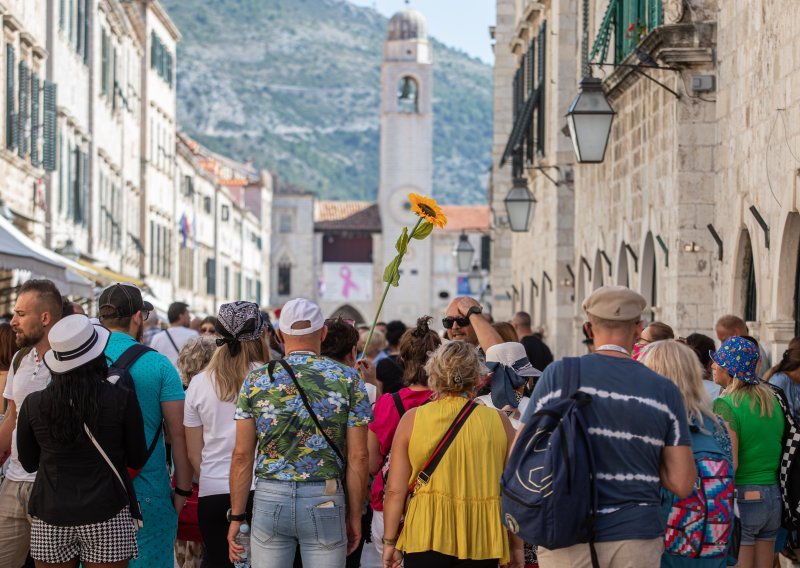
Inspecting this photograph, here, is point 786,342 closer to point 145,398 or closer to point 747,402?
point 747,402

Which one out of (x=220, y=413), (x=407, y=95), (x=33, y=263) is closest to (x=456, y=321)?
(x=220, y=413)

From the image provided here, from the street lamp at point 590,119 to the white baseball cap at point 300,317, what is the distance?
666 centimetres

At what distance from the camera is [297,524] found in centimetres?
620

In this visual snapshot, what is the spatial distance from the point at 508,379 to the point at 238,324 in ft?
4.84

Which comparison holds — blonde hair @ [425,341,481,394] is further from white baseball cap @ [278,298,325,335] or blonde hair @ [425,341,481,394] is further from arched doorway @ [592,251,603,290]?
arched doorway @ [592,251,603,290]

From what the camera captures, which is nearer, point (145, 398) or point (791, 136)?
point (145, 398)

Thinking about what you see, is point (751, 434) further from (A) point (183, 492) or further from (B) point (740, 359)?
(A) point (183, 492)

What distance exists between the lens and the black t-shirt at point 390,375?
10872 millimetres

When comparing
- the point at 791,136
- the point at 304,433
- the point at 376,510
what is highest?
the point at 791,136

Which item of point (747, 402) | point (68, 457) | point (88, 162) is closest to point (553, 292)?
point (88, 162)

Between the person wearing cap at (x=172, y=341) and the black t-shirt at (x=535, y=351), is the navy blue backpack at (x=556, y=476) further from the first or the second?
the black t-shirt at (x=535, y=351)

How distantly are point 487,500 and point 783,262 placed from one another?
4.89 meters

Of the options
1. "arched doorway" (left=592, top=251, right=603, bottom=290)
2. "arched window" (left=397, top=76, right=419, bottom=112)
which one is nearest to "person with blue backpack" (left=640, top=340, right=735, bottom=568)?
"arched doorway" (left=592, top=251, right=603, bottom=290)

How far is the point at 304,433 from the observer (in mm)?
6242
